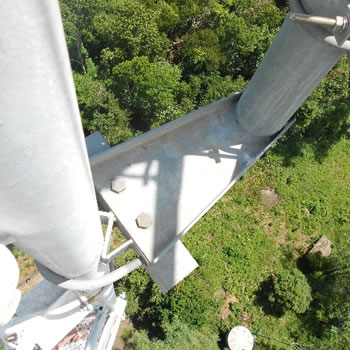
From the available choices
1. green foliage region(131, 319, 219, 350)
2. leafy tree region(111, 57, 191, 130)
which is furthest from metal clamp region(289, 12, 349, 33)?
leafy tree region(111, 57, 191, 130)

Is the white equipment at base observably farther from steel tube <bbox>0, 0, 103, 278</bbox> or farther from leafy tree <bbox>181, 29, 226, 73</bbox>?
leafy tree <bbox>181, 29, 226, 73</bbox>

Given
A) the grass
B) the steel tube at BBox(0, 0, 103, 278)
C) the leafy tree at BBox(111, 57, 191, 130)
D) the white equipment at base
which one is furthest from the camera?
the leafy tree at BBox(111, 57, 191, 130)

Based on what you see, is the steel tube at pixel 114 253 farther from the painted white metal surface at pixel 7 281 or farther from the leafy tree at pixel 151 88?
the leafy tree at pixel 151 88

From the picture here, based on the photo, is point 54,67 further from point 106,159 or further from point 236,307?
point 236,307

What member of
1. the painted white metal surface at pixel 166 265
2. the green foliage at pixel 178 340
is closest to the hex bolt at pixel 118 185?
the painted white metal surface at pixel 166 265

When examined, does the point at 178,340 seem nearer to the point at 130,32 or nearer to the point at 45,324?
A: the point at 45,324

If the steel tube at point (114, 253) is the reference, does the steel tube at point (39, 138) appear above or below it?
above
